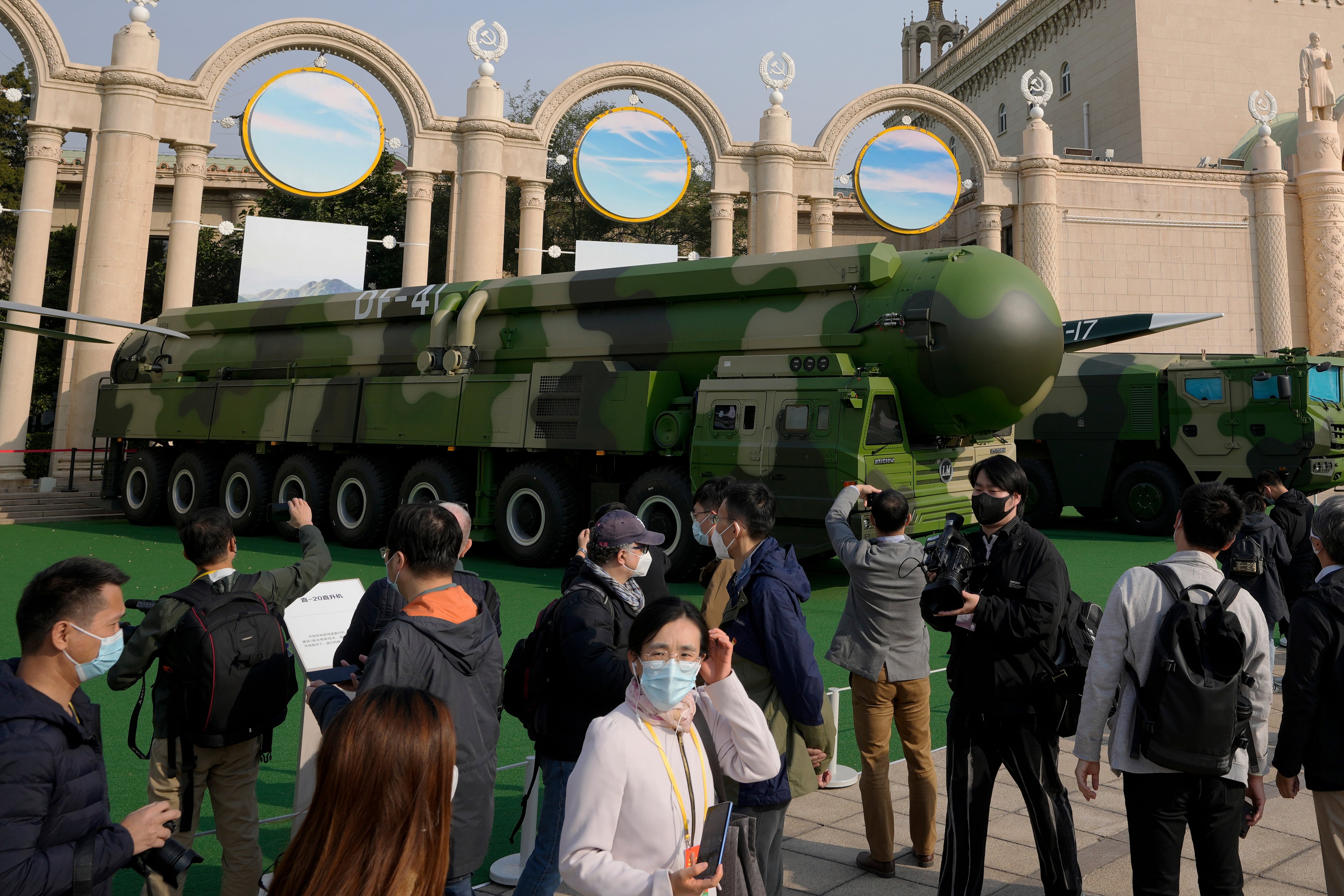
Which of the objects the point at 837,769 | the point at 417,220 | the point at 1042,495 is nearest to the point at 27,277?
the point at 417,220

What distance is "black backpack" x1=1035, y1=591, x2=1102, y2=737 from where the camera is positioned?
3744 mm

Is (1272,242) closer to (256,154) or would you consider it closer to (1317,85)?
(1317,85)

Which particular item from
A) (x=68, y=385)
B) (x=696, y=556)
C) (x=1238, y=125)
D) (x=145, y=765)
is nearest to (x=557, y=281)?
(x=696, y=556)

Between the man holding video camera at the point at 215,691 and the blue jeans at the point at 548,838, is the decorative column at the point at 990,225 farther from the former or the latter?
the man holding video camera at the point at 215,691

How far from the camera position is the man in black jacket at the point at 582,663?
3451 millimetres

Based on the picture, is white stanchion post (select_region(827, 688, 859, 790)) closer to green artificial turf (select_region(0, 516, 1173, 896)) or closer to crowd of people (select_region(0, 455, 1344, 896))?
green artificial turf (select_region(0, 516, 1173, 896))

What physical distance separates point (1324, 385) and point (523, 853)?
1511 centimetres

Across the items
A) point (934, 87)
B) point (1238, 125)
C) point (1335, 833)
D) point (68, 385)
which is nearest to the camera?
point (1335, 833)

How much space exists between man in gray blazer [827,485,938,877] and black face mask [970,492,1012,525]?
59cm

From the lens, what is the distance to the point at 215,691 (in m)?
3.51

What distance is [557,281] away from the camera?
13.3m

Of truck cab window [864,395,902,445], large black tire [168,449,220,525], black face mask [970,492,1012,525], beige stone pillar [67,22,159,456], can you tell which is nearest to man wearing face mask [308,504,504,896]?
black face mask [970,492,1012,525]

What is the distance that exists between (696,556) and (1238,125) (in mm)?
31491

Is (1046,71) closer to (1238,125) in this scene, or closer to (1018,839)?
(1238,125)
